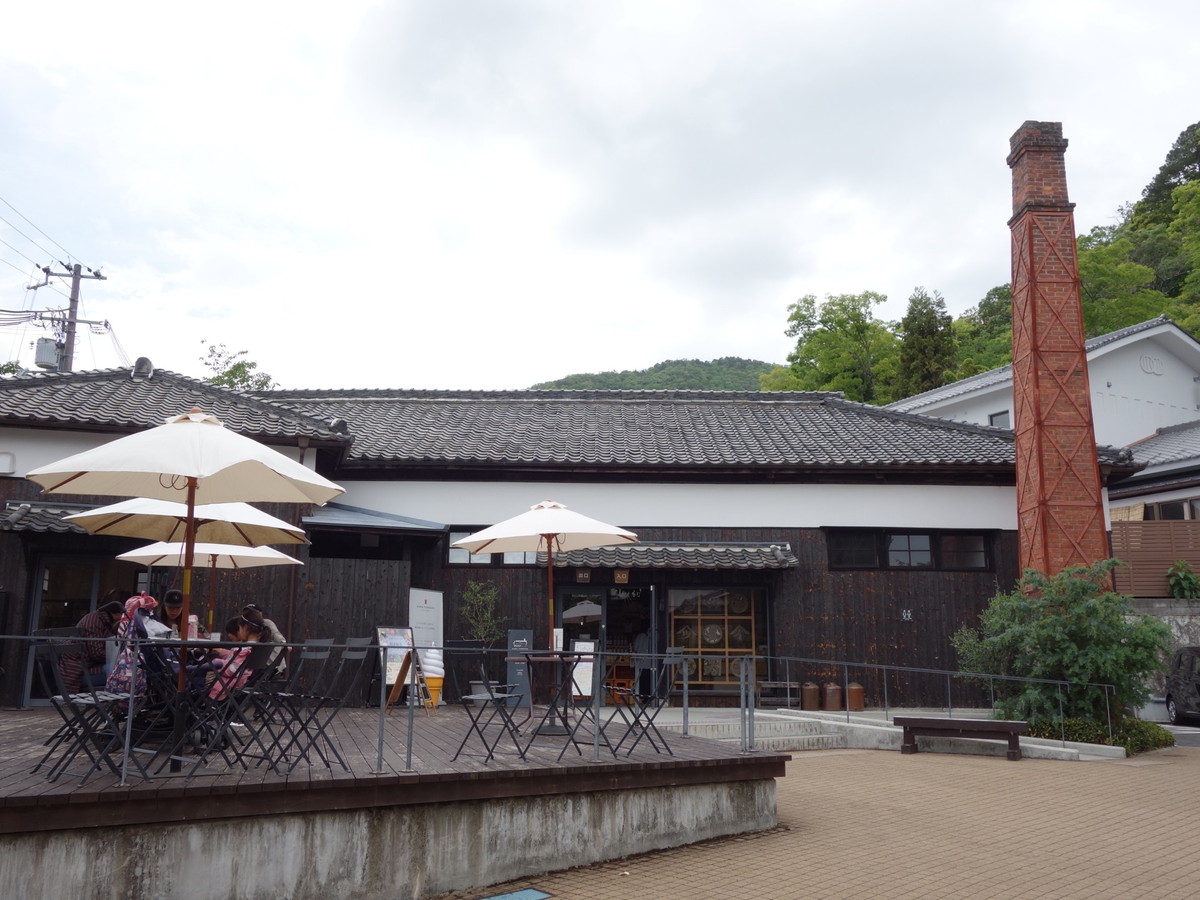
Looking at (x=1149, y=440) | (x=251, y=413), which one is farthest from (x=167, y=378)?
(x=1149, y=440)

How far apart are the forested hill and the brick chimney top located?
27.2 meters

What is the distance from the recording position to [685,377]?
49094mm

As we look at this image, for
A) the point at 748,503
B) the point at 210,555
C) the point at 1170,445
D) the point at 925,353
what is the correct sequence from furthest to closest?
the point at 925,353, the point at 1170,445, the point at 748,503, the point at 210,555

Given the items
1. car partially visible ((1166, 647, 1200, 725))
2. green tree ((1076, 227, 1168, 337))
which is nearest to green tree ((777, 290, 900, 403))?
green tree ((1076, 227, 1168, 337))

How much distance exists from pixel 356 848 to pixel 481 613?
9.98m

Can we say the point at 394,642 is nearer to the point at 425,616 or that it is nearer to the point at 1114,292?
the point at 425,616

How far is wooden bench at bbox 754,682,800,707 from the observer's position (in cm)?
1595

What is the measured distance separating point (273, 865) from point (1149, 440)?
90.3ft

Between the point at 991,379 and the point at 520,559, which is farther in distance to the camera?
the point at 991,379

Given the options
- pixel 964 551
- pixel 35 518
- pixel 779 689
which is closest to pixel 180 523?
Answer: pixel 35 518

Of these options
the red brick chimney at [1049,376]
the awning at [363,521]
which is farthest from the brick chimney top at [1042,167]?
the awning at [363,521]

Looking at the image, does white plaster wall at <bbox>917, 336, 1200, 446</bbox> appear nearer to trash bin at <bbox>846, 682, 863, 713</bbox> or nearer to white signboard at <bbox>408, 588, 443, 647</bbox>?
trash bin at <bbox>846, 682, 863, 713</bbox>

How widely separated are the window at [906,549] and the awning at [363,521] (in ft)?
22.7

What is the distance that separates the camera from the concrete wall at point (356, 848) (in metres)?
5.14
